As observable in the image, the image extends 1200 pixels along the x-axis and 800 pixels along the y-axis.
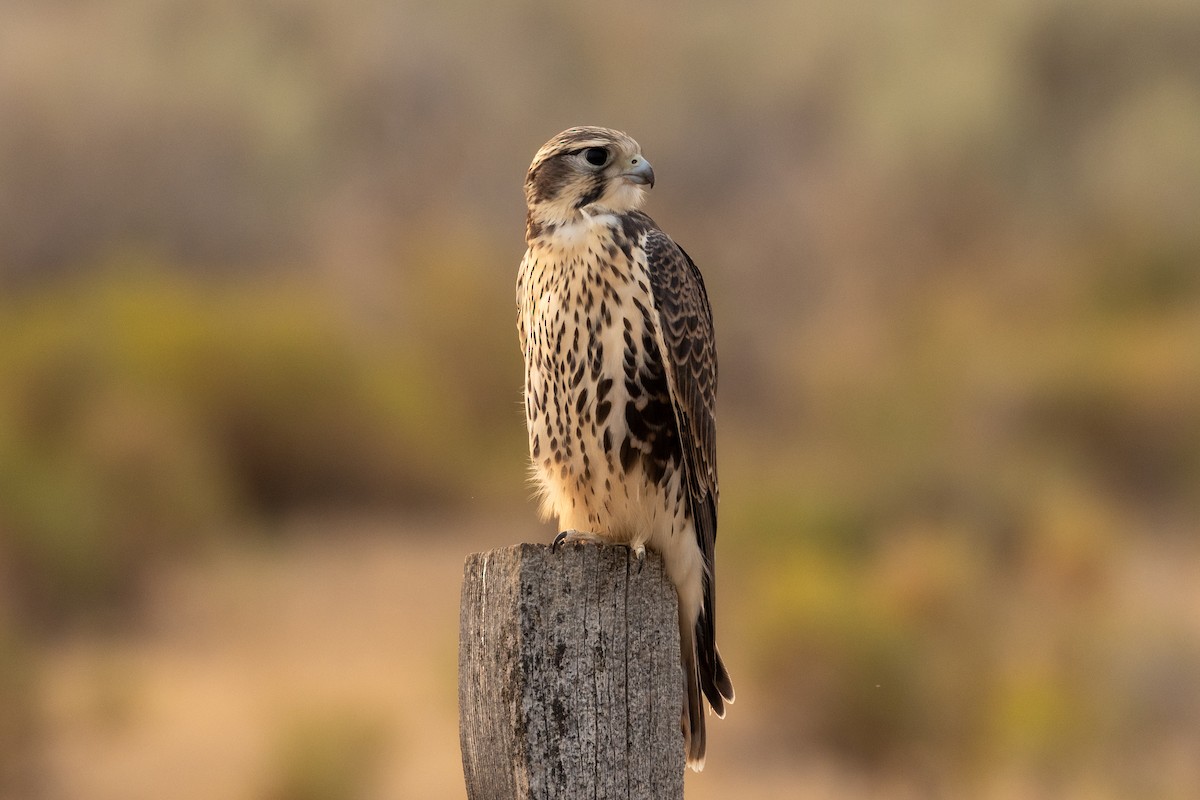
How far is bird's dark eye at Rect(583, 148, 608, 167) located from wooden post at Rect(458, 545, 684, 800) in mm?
1153

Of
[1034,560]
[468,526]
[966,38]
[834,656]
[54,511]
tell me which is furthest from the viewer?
[966,38]

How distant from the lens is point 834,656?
9617 mm

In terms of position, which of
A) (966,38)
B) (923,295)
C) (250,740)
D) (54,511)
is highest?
(966,38)

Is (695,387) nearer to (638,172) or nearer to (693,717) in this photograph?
(638,172)

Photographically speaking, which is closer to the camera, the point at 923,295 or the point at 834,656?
the point at 834,656

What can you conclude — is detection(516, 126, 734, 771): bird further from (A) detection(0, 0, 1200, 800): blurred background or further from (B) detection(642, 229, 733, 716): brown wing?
(A) detection(0, 0, 1200, 800): blurred background

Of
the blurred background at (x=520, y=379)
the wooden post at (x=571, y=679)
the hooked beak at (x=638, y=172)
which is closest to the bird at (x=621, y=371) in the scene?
the hooked beak at (x=638, y=172)

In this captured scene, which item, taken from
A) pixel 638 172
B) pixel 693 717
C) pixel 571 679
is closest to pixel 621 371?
pixel 638 172

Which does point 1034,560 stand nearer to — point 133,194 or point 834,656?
point 834,656

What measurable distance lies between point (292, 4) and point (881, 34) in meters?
10.4

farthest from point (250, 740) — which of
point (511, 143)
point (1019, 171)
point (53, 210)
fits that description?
point (1019, 171)

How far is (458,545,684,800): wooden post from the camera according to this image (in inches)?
90.6

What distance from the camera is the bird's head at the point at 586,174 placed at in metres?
3.31

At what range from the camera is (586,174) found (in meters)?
3.32
